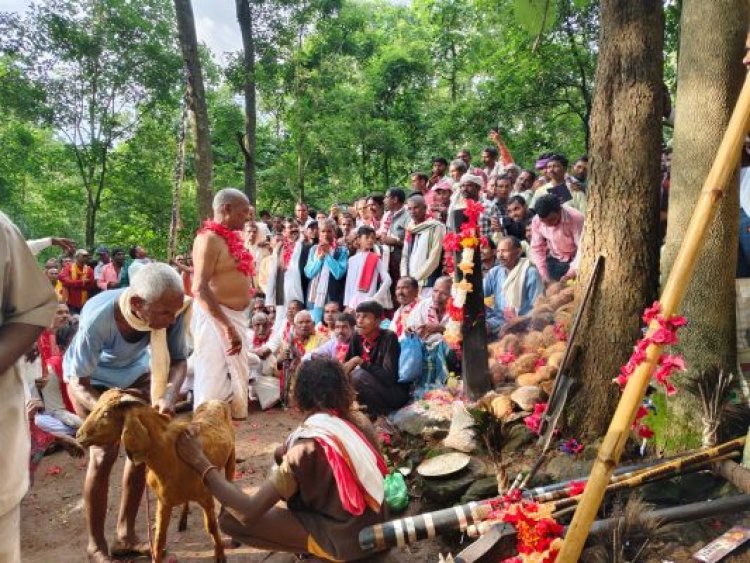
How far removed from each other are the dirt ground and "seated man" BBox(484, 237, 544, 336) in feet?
8.77

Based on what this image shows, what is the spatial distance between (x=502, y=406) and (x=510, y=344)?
1243mm

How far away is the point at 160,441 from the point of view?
3.14 m

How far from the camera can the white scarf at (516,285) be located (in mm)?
6195

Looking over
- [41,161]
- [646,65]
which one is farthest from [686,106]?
[41,161]

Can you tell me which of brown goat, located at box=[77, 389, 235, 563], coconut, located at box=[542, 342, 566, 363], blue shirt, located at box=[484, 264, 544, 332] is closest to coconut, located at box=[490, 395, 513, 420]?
coconut, located at box=[542, 342, 566, 363]

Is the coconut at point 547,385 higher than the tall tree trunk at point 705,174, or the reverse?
the tall tree trunk at point 705,174

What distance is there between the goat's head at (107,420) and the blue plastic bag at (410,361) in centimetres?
325

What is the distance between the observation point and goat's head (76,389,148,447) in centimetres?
293

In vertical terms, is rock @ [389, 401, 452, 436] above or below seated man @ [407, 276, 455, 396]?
below

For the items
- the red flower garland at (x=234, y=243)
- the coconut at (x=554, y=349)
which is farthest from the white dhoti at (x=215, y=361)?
the coconut at (x=554, y=349)

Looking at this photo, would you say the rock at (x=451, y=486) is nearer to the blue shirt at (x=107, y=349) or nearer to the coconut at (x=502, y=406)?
the coconut at (x=502, y=406)

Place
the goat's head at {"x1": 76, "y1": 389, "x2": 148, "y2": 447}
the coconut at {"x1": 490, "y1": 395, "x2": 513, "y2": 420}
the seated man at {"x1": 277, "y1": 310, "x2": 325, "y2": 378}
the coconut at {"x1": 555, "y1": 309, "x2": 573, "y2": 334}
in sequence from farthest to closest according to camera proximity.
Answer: the seated man at {"x1": 277, "y1": 310, "x2": 325, "y2": 378}, the coconut at {"x1": 555, "y1": 309, "x2": 573, "y2": 334}, the coconut at {"x1": 490, "y1": 395, "x2": 513, "y2": 420}, the goat's head at {"x1": 76, "y1": 389, "x2": 148, "y2": 447}

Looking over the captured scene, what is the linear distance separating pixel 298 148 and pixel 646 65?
1523 centimetres

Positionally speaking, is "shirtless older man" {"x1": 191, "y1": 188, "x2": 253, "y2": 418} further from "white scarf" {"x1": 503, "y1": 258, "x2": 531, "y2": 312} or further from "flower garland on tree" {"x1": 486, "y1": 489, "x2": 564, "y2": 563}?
"white scarf" {"x1": 503, "y1": 258, "x2": 531, "y2": 312}
